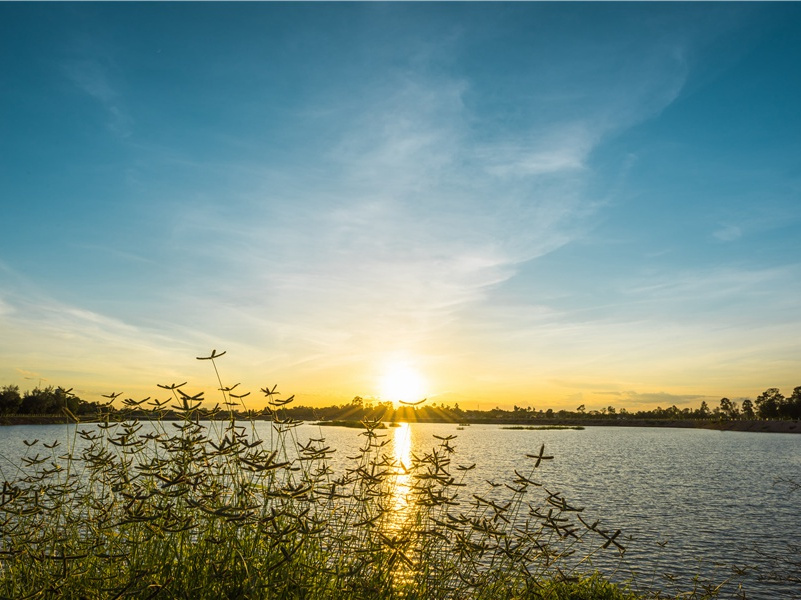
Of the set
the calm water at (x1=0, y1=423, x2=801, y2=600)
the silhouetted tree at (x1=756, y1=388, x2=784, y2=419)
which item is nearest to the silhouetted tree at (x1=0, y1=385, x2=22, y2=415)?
the calm water at (x1=0, y1=423, x2=801, y2=600)

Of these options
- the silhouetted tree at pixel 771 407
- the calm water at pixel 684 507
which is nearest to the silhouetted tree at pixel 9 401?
the calm water at pixel 684 507

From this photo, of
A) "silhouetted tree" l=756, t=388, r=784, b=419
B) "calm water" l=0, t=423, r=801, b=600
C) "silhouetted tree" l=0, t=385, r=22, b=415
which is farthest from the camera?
"silhouetted tree" l=756, t=388, r=784, b=419

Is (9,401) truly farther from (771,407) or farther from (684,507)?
(771,407)

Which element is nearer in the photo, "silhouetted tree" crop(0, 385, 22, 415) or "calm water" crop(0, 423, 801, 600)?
"calm water" crop(0, 423, 801, 600)

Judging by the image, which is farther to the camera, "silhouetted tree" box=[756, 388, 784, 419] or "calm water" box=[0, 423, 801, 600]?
"silhouetted tree" box=[756, 388, 784, 419]

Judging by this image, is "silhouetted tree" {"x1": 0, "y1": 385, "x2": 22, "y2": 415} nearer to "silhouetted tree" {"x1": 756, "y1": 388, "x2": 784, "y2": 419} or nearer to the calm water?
the calm water

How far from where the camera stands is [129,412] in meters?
7.36

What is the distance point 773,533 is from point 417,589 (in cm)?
2489

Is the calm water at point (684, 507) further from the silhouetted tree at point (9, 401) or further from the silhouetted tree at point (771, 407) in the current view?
the silhouetted tree at point (771, 407)

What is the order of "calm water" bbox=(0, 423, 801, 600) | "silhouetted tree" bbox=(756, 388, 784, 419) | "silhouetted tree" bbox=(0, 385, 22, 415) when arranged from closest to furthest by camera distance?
"calm water" bbox=(0, 423, 801, 600), "silhouetted tree" bbox=(0, 385, 22, 415), "silhouetted tree" bbox=(756, 388, 784, 419)

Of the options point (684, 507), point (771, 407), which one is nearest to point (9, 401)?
point (684, 507)

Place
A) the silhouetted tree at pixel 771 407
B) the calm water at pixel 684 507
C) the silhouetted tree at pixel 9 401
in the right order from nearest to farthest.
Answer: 1. the calm water at pixel 684 507
2. the silhouetted tree at pixel 9 401
3. the silhouetted tree at pixel 771 407

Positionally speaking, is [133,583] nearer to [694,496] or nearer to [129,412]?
[129,412]

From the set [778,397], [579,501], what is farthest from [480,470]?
[778,397]
